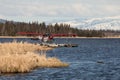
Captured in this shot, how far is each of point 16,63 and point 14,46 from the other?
3047 centimetres

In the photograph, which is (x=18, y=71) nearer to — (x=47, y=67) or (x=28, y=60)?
(x=28, y=60)

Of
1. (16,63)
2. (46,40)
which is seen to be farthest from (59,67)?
(46,40)

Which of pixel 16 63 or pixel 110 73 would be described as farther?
pixel 110 73

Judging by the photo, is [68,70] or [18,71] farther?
[68,70]

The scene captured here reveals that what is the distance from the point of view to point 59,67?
4625 cm

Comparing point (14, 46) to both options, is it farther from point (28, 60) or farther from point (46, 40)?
point (46, 40)

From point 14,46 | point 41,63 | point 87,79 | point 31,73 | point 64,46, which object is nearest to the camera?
point 87,79

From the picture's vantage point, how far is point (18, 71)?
39.1 m

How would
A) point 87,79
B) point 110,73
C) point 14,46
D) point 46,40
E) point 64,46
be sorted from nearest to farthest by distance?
1. point 87,79
2. point 110,73
3. point 14,46
4. point 64,46
5. point 46,40

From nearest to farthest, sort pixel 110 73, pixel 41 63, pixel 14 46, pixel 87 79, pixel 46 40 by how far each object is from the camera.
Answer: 1. pixel 87 79
2. pixel 110 73
3. pixel 41 63
4. pixel 14 46
5. pixel 46 40

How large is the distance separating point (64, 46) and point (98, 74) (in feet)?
255

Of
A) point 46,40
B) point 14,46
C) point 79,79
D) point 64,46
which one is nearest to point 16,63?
point 79,79

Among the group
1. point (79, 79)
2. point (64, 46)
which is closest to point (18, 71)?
point (79, 79)

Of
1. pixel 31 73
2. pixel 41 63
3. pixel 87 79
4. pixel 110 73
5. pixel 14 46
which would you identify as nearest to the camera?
pixel 87 79
